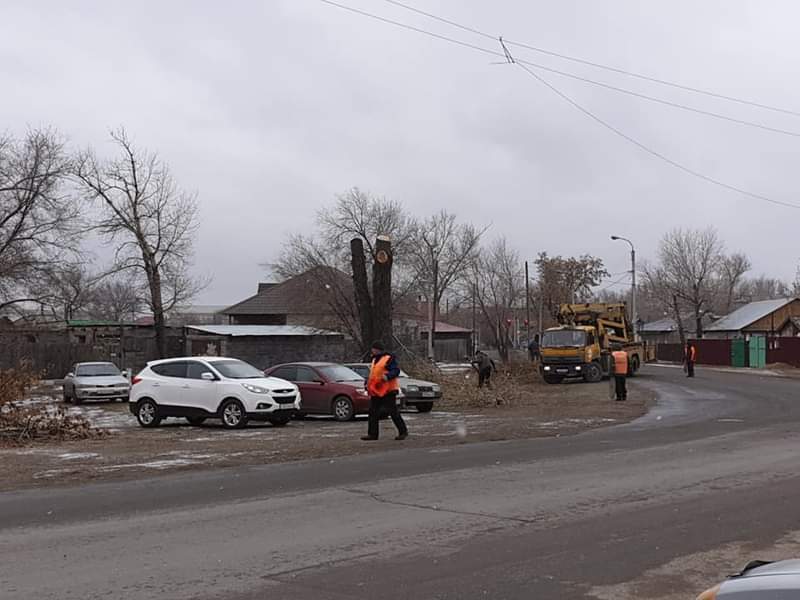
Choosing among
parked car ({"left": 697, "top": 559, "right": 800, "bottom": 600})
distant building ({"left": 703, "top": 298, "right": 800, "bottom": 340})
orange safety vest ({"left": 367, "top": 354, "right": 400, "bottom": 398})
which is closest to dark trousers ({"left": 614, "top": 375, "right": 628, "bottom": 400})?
orange safety vest ({"left": 367, "top": 354, "right": 400, "bottom": 398})

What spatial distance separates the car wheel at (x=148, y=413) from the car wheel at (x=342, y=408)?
415cm

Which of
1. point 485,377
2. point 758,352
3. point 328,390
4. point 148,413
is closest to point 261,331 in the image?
point 485,377

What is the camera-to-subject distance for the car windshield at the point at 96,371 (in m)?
31.7

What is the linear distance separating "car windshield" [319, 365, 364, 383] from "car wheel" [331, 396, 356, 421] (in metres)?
0.47

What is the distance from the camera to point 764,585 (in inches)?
116

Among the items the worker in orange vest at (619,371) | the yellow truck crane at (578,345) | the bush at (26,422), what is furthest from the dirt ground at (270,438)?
the yellow truck crane at (578,345)

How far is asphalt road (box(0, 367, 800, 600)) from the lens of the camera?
6508 mm

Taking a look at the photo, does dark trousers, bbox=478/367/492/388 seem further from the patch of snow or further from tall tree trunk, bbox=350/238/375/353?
the patch of snow

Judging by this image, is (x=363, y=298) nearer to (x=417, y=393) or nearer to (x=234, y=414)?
(x=417, y=393)

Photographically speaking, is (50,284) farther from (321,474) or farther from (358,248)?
(321,474)

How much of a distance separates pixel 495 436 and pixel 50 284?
31.4 metres

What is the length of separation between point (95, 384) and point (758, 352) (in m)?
41.0

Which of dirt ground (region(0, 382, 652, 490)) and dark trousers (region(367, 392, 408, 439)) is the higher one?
dark trousers (region(367, 392, 408, 439))

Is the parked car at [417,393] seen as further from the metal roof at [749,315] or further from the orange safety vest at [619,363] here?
the metal roof at [749,315]
